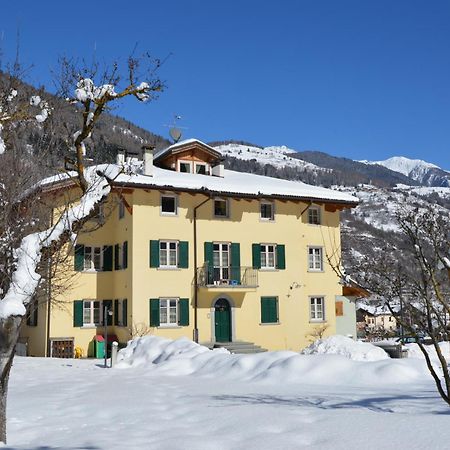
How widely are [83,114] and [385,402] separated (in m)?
6.84

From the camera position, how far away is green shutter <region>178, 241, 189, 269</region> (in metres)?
Answer: 25.9

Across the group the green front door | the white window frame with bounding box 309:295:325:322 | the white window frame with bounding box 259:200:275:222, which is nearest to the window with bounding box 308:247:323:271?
the white window frame with bounding box 309:295:325:322

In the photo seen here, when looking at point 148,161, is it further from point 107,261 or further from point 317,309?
point 317,309

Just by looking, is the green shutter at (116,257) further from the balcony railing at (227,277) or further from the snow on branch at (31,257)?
the snow on branch at (31,257)

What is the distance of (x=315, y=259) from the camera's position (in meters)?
29.4

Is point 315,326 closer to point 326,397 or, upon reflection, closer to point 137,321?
point 137,321

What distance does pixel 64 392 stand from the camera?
12383mm

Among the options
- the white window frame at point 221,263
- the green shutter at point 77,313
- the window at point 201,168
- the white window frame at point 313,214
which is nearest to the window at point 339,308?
the white window frame at point 313,214

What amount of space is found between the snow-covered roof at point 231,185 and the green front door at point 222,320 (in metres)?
5.10

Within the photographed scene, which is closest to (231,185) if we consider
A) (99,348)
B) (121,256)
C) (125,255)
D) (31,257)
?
(125,255)

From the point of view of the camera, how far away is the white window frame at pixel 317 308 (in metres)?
28.8

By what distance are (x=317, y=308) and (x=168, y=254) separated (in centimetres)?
827

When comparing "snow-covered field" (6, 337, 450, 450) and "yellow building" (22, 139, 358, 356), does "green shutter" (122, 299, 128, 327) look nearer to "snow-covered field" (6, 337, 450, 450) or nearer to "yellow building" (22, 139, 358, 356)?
"yellow building" (22, 139, 358, 356)

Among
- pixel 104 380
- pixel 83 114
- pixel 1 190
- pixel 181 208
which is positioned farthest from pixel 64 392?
pixel 181 208
